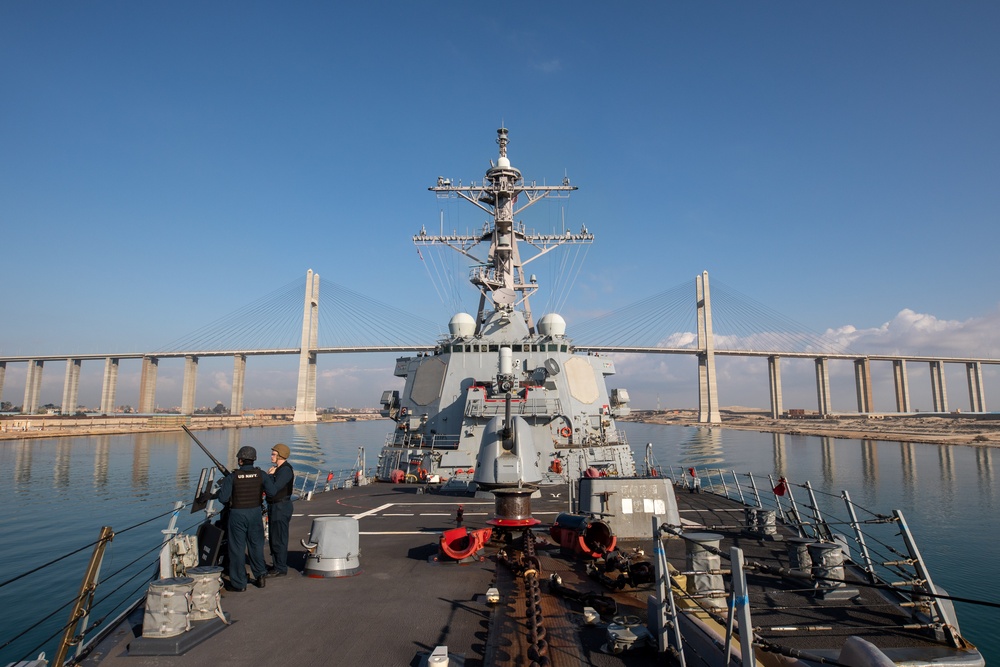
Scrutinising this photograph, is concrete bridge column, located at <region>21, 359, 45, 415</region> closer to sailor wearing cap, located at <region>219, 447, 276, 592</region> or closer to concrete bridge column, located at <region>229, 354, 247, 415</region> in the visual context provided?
concrete bridge column, located at <region>229, 354, 247, 415</region>

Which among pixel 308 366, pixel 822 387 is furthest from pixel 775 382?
pixel 308 366

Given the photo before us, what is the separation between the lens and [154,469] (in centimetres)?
3341

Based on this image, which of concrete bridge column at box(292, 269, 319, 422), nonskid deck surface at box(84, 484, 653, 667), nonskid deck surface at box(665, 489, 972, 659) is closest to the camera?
nonskid deck surface at box(84, 484, 653, 667)

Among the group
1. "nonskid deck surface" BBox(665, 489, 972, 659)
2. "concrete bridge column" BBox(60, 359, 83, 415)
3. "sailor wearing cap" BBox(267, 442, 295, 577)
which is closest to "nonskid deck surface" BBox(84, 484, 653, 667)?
"sailor wearing cap" BBox(267, 442, 295, 577)

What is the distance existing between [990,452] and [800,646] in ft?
192

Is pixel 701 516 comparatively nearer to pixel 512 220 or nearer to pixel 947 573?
pixel 947 573

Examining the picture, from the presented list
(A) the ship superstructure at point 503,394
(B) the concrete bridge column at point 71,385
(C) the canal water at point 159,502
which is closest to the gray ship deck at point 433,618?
(C) the canal water at point 159,502

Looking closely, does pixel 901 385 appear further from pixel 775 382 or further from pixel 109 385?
pixel 109 385

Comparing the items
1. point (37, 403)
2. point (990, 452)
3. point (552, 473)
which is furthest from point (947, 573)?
point (37, 403)

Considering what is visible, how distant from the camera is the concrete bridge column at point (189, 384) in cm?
7731

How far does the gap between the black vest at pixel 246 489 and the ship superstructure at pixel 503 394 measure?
7541 mm

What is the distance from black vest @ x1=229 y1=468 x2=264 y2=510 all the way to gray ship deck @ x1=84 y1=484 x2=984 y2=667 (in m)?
0.94

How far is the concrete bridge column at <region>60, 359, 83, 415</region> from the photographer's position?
81688 mm

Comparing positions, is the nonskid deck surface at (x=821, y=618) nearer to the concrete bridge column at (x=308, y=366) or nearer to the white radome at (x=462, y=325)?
the white radome at (x=462, y=325)
